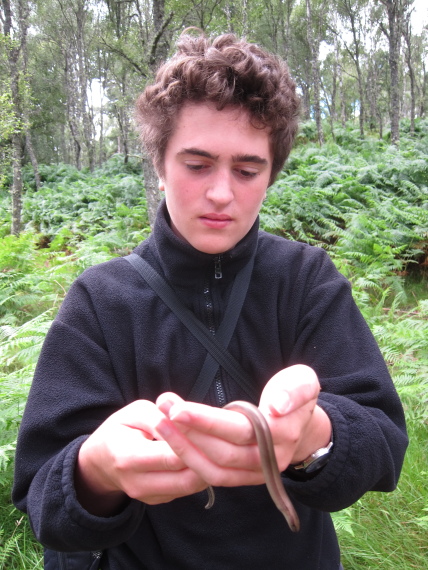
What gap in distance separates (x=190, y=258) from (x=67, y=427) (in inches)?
23.6

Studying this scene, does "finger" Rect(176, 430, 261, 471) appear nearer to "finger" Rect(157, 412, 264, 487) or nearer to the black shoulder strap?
"finger" Rect(157, 412, 264, 487)

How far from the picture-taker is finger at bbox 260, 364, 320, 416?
86cm

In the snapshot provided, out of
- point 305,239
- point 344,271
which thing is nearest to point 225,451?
point 344,271

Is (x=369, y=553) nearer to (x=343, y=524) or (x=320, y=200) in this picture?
(x=343, y=524)

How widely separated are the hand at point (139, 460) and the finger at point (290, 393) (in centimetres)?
20

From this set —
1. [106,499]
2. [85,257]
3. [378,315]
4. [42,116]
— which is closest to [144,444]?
[106,499]

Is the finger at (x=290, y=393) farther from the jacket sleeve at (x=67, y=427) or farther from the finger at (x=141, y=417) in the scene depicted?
the jacket sleeve at (x=67, y=427)

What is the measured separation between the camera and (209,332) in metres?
1.41

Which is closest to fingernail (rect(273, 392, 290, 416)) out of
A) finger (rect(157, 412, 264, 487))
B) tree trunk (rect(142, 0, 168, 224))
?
finger (rect(157, 412, 264, 487))

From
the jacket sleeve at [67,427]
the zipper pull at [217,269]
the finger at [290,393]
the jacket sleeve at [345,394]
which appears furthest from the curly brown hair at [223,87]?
the finger at [290,393]

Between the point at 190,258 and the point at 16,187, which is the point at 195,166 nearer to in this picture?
the point at 190,258

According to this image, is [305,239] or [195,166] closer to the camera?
[195,166]

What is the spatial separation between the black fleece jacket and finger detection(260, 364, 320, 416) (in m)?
0.24

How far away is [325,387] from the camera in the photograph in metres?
1.28
